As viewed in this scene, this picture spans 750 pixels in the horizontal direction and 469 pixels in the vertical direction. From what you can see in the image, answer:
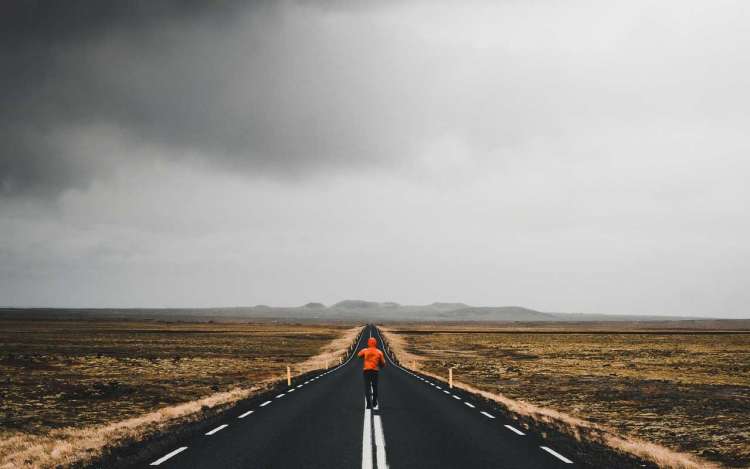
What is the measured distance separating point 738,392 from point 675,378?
6670mm

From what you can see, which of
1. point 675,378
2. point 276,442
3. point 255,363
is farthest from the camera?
point 255,363

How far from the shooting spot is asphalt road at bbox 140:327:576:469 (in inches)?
358

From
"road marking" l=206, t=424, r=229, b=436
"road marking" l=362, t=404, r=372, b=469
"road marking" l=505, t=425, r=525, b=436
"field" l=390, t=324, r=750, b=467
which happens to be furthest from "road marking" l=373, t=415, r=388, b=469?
"field" l=390, t=324, r=750, b=467

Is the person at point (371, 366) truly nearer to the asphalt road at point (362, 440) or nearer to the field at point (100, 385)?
the asphalt road at point (362, 440)

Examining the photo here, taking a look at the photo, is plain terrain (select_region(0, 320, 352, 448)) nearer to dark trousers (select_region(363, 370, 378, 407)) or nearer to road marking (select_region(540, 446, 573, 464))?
dark trousers (select_region(363, 370, 378, 407))

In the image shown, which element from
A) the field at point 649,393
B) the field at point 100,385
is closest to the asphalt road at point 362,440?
the field at point 100,385

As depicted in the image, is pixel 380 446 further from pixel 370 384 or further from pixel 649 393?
pixel 649 393

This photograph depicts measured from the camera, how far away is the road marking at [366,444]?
29.1 ft

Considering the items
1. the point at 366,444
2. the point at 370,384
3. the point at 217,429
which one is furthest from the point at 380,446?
the point at 370,384

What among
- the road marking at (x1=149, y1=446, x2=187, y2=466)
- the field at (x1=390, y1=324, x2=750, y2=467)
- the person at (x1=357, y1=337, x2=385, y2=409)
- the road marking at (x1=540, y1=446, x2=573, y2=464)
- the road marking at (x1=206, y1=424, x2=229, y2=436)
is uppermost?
the person at (x1=357, y1=337, x2=385, y2=409)

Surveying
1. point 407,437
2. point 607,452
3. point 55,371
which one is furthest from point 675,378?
point 55,371

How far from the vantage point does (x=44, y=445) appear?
11492 millimetres

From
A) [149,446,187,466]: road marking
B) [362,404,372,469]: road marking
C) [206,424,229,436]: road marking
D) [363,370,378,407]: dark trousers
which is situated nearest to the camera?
[362,404,372,469]: road marking

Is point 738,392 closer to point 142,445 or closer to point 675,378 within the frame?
point 675,378
